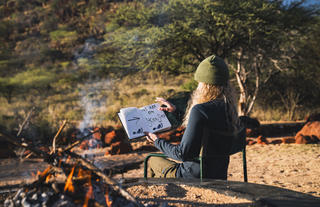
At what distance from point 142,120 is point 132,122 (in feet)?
0.32

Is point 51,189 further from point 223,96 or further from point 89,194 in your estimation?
point 223,96

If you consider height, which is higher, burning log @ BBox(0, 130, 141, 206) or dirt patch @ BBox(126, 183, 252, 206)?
burning log @ BBox(0, 130, 141, 206)

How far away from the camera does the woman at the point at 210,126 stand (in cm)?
199

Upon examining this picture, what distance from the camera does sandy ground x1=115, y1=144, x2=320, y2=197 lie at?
4.24 metres

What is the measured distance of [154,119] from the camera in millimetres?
2443

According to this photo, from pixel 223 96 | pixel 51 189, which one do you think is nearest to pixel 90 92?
pixel 223 96

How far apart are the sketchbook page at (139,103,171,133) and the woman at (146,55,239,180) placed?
0.32 feet

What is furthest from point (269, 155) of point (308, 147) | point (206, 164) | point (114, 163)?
point (206, 164)

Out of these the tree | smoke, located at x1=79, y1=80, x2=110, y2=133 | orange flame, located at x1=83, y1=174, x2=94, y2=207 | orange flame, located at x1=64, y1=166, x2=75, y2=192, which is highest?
the tree

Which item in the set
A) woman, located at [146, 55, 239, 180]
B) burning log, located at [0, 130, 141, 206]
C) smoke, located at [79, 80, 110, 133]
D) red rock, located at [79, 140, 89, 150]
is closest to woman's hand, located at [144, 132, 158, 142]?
woman, located at [146, 55, 239, 180]

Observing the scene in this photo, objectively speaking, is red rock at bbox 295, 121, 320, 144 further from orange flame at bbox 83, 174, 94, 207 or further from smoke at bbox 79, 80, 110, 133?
smoke at bbox 79, 80, 110, 133

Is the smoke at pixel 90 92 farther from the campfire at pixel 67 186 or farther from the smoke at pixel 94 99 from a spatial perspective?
the campfire at pixel 67 186

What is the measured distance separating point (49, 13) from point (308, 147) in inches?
1551

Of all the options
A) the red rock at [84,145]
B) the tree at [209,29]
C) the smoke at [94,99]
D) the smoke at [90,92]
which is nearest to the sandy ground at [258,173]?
the red rock at [84,145]
